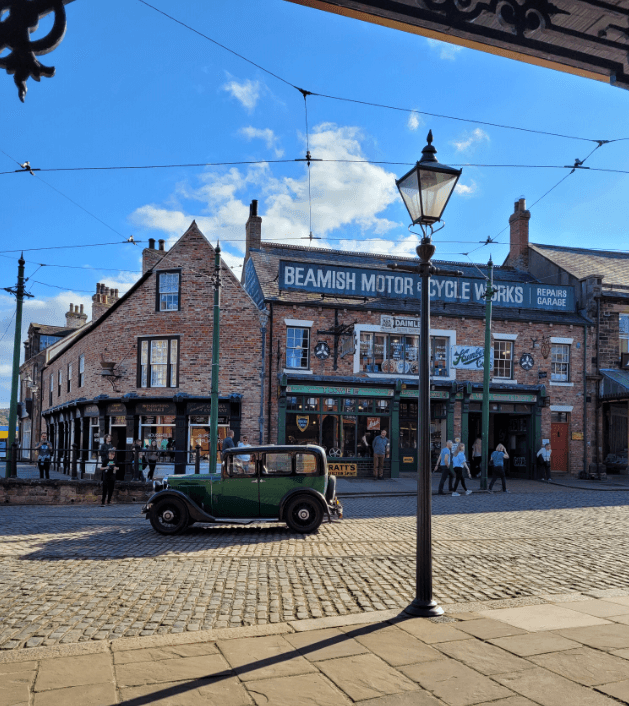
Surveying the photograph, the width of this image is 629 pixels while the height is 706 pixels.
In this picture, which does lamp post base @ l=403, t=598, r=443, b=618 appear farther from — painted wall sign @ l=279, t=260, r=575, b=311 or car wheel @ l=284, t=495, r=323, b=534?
painted wall sign @ l=279, t=260, r=575, b=311

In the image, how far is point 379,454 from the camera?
74.8 feet

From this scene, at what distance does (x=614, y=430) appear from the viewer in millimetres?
26094

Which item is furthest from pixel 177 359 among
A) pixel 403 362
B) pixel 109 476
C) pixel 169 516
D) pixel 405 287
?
pixel 169 516

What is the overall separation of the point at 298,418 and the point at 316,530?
11587 mm

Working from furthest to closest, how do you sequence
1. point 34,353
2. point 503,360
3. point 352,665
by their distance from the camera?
point 34,353 → point 503,360 → point 352,665

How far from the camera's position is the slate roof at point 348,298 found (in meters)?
24.0

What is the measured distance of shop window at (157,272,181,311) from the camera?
77.9 ft

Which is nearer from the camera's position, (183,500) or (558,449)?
(183,500)

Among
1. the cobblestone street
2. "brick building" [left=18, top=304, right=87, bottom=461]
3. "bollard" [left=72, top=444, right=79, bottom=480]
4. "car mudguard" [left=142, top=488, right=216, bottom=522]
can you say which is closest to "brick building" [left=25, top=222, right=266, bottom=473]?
"bollard" [left=72, top=444, right=79, bottom=480]

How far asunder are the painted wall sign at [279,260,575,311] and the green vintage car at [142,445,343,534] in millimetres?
12935

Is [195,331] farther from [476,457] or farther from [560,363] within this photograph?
[560,363]

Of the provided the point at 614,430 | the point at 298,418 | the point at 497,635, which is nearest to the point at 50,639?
the point at 497,635

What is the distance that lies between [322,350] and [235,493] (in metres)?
12.5

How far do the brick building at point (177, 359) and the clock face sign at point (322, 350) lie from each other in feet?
7.00
